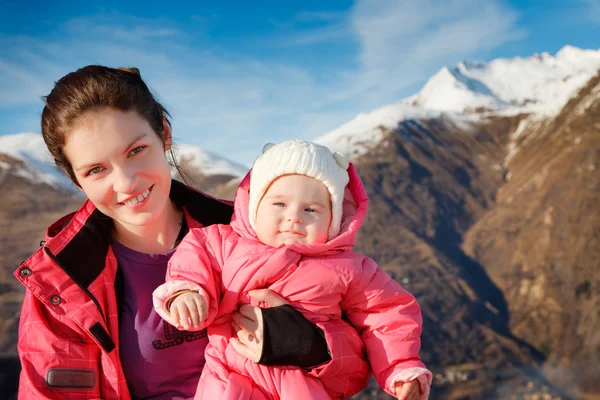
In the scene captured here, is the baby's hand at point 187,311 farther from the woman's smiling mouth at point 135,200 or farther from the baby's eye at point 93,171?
the baby's eye at point 93,171

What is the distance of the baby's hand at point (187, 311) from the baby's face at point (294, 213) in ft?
1.05

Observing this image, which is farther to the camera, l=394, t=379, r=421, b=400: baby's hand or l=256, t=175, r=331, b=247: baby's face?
l=256, t=175, r=331, b=247: baby's face

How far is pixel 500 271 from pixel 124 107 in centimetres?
2427

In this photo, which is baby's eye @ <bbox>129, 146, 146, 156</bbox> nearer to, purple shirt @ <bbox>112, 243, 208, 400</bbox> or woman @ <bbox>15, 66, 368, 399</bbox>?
woman @ <bbox>15, 66, 368, 399</bbox>

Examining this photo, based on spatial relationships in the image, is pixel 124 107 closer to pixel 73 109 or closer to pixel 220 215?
pixel 73 109

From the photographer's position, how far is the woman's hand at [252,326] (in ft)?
4.73

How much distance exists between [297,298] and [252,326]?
0.56 feet

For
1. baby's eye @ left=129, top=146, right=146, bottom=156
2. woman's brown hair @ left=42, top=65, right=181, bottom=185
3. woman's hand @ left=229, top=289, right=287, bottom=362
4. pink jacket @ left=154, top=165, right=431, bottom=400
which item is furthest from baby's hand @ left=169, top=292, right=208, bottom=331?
woman's brown hair @ left=42, top=65, right=181, bottom=185

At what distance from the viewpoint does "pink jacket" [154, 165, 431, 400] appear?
56.9 inches

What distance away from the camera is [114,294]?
1.69 metres

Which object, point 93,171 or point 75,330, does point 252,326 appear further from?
point 93,171

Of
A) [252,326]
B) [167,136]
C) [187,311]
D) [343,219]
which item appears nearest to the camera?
[187,311]

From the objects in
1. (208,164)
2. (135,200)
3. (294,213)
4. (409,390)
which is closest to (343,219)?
(294,213)

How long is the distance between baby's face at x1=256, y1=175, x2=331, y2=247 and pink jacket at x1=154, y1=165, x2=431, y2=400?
0.17 feet
